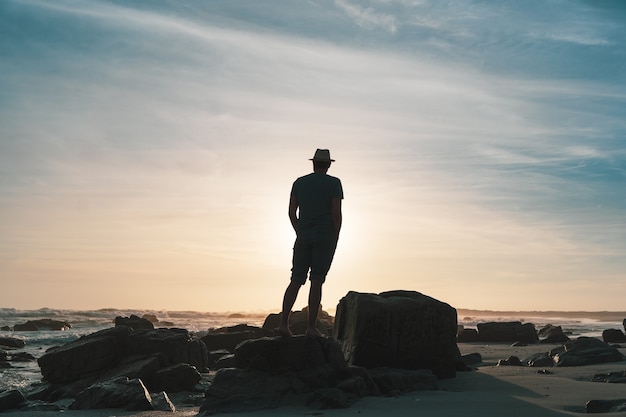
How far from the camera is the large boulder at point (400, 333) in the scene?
10.8 meters

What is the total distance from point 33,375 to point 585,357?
39.5 feet

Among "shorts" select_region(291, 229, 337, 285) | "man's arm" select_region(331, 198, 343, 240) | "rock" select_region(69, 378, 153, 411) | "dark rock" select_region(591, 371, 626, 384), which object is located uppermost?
"man's arm" select_region(331, 198, 343, 240)

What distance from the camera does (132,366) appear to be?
1288cm

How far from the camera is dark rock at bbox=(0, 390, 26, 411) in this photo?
31.9 feet

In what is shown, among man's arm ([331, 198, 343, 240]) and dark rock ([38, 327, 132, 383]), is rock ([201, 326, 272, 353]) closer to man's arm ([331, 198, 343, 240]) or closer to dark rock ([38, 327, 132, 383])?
dark rock ([38, 327, 132, 383])

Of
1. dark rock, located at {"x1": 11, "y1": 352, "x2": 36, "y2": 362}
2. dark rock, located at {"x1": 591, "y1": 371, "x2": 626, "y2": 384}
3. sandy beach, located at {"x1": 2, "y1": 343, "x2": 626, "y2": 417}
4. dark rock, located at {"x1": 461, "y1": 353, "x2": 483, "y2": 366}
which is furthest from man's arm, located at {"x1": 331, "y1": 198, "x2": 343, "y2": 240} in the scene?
dark rock, located at {"x1": 11, "y1": 352, "x2": 36, "y2": 362}

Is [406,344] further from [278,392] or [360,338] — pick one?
[278,392]

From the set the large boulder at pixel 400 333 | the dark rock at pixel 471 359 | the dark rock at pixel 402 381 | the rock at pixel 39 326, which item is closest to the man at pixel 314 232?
the dark rock at pixel 402 381

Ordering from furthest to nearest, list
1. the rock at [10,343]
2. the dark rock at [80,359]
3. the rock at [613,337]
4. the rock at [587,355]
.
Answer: the rock at [10,343]
the rock at [613,337]
the rock at [587,355]
the dark rock at [80,359]

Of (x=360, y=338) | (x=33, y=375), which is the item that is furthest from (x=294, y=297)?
(x=33, y=375)

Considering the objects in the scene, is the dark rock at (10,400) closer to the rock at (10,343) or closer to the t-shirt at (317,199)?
the t-shirt at (317,199)

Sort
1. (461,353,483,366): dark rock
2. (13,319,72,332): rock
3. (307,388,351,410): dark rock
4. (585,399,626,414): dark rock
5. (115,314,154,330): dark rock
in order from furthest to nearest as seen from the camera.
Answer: (13,319,72,332): rock
(115,314,154,330): dark rock
(461,353,483,366): dark rock
(307,388,351,410): dark rock
(585,399,626,414): dark rock

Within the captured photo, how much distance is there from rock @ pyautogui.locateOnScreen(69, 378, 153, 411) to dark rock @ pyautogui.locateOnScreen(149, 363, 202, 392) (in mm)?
2494

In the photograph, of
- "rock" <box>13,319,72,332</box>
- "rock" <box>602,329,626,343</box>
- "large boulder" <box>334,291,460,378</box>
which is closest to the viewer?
"large boulder" <box>334,291,460,378</box>
